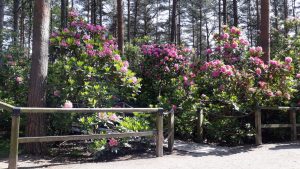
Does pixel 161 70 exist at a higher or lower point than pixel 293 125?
higher

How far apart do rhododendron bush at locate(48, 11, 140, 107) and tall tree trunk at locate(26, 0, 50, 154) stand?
761mm

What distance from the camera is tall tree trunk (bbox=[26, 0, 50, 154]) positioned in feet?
22.0

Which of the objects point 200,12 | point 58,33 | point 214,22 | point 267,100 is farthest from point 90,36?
point 214,22

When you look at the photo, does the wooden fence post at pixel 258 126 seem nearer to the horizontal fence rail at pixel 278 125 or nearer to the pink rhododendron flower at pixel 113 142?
the horizontal fence rail at pixel 278 125

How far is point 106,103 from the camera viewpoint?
782 centimetres

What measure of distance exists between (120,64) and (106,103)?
1245 mm

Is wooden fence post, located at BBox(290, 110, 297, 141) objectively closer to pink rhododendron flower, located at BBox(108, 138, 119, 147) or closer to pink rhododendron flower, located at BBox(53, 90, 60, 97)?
pink rhododendron flower, located at BBox(108, 138, 119, 147)

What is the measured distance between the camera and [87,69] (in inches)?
310

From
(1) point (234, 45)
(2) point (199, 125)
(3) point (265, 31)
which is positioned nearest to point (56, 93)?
(2) point (199, 125)

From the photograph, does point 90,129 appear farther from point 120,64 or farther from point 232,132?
point 232,132

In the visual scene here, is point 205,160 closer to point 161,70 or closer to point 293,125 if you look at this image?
point 293,125

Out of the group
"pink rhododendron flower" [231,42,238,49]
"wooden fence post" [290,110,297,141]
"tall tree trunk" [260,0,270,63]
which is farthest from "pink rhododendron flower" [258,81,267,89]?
"tall tree trunk" [260,0,270,63]

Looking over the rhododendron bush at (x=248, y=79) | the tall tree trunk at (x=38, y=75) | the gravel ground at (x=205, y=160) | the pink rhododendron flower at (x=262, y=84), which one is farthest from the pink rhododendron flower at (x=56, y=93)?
the pink rhododendron flower at (x=262, y=84)

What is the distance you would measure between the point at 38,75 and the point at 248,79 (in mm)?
5563
